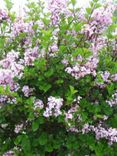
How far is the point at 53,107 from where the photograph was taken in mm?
5133

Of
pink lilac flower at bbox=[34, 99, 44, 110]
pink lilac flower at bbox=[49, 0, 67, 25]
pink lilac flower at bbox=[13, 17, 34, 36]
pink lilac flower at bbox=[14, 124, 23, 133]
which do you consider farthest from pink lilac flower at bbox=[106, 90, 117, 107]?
pink lilac flower at bbox=[13, 17, 34, 36]

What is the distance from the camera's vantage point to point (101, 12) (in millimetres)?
5723

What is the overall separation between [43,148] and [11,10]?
2.00 meters

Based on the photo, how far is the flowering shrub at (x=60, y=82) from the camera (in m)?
5.29

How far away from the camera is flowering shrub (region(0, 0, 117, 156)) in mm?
5289

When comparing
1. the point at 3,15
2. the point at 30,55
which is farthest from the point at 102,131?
the point at 3,15

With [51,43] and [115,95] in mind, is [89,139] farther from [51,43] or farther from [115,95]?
[51,43]

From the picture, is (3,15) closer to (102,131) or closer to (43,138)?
(43,138)

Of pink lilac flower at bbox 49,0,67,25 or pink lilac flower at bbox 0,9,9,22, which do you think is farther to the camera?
pink lilac flower at bbox 0,9,9,22

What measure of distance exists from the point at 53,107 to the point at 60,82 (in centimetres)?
34

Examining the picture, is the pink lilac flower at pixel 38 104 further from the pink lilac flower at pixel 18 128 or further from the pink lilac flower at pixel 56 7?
the pink lilac flower at pixel 56 7

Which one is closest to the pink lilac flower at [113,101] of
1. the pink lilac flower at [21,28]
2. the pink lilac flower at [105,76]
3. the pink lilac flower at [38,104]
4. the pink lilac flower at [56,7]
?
the pink lilac flower at [105,76]

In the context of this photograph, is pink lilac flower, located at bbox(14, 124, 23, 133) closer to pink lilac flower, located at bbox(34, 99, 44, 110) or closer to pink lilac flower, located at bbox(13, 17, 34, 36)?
pink lilac flower, located at bbox(34, 99, 44, 110)

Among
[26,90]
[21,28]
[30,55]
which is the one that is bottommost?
[26,90]
